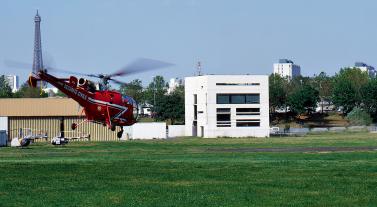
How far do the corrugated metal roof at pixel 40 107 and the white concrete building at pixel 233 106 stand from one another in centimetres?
2398

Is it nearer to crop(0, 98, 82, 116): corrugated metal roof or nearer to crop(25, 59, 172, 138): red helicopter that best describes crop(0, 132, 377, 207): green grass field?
crop(25, 59, 172, 138): red helicopter

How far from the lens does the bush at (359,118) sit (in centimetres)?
16288

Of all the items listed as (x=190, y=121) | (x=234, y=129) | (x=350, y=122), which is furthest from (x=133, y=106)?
(x=350, y=122)

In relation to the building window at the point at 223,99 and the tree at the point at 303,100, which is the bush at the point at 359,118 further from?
the building window at the point at 223,99

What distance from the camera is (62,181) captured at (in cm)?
3450

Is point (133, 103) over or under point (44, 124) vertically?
over

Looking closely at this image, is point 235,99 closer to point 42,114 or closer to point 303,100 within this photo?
point 42,114

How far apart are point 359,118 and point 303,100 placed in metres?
20.8

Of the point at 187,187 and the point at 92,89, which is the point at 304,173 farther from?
the point at 92,89

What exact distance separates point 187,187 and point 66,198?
5.50 metres

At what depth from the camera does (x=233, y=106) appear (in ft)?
418

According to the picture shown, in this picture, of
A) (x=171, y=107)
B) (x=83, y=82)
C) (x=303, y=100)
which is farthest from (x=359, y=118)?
(x=83, y=82)

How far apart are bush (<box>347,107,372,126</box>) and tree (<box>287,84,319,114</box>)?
49.7ft

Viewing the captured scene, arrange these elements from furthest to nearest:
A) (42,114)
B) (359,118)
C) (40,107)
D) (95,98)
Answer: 1. (359,118)
2. (40,107)
3. (42,114)
4. (95,98)
